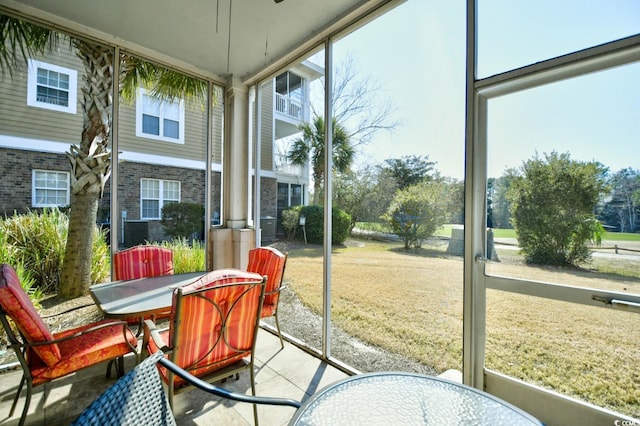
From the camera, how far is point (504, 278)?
1.80 meters

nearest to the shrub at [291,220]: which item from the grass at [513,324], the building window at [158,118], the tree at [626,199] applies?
the grass at [513,324]

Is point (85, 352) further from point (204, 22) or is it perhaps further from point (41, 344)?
point (204, 22)

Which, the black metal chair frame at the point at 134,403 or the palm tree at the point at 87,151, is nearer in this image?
the black metal chair frame at the point at 134,403

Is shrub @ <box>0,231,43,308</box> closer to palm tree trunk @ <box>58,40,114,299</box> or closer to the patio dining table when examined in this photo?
palm tree trunk @ <box>58,40,114,299</box>

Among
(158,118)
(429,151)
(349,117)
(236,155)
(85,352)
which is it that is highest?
(158,118)

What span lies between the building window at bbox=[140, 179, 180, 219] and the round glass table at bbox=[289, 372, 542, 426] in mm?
3032

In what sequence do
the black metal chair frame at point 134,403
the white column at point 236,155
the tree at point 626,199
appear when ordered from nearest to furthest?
the black metal chair frame at point 134,403
the tree at point 626,199
the white column at point 236,155

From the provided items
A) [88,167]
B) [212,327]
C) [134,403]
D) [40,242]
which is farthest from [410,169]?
[40,242]

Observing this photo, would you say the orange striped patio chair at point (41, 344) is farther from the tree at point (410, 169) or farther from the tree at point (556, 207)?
the tree at point (556, 207)

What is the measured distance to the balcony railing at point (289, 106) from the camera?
3.48m

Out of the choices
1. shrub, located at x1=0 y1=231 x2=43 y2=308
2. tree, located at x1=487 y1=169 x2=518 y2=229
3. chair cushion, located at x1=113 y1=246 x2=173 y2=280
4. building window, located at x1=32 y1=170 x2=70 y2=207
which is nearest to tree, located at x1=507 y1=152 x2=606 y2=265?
tree, located at x1=487 y1=169 x2=518 y2=229

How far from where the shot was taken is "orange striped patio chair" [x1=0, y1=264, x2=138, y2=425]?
1.50m

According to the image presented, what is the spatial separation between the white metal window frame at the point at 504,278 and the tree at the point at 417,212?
1.32 ft

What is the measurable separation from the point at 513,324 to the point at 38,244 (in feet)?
13.7
